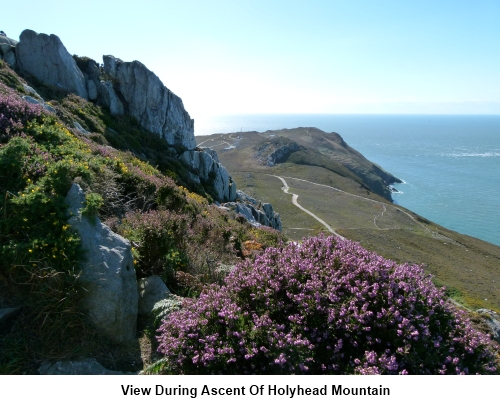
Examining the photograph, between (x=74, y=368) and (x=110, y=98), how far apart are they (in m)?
32.7

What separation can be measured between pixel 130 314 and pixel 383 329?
12.5ft

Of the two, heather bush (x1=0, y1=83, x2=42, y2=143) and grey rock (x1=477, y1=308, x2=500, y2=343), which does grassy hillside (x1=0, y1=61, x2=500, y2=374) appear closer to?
heather bush (x1=0, y1=83, x2=42, y2=143)

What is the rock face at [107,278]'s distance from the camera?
5.17 m

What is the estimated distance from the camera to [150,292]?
6066 mm

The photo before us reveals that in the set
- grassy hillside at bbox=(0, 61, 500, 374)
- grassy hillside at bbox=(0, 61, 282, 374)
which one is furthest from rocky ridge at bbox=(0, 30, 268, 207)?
grassy hillside at bbox=(0, 61, 500, 374)

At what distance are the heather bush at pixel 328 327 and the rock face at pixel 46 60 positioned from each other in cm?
3235

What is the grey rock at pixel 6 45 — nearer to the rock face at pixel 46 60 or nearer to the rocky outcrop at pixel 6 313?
the rock face at pixel 46 60

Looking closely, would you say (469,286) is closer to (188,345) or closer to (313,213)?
(313,213)

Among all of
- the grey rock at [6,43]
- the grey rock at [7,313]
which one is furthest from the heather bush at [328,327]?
the grey rock at [6,43]

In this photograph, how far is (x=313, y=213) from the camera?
66.6m

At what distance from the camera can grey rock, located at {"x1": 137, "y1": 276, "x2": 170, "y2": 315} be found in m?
5.91

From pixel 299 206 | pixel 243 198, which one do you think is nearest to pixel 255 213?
pixel 243 198

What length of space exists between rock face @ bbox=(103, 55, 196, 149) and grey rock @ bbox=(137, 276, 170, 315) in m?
31.2

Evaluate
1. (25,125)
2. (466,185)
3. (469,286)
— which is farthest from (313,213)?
(466,185)
